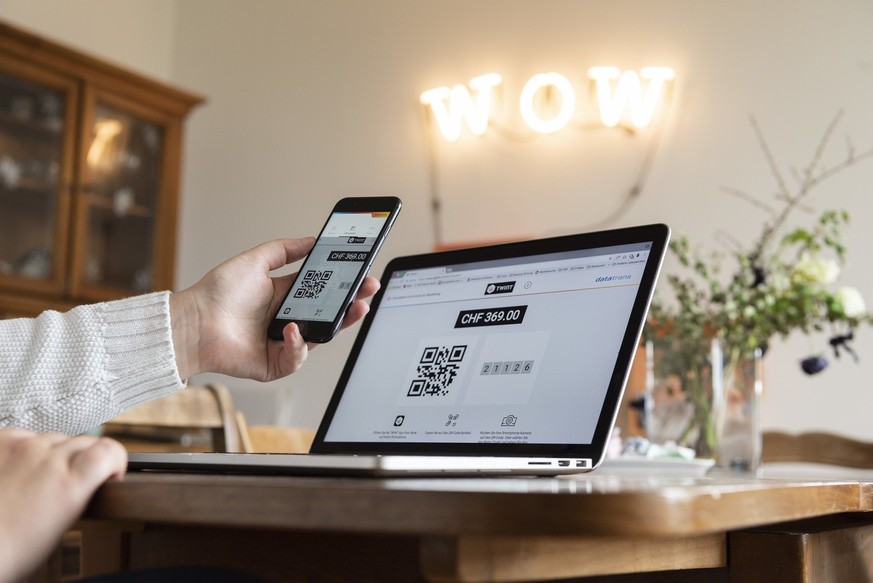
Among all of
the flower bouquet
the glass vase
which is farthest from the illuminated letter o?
the glass vase

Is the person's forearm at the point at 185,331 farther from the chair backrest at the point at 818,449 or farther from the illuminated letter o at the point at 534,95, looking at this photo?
the illuminated letter o at the point at 534,95

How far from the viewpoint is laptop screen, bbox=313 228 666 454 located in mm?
759

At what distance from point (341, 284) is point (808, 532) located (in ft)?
1.49

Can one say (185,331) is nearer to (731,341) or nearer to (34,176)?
(731,341)

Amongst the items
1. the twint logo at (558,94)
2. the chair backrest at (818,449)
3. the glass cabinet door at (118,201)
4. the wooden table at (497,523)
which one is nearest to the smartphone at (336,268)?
the wooden table at (497,523)

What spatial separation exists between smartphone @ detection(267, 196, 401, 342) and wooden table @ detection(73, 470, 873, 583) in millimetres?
239

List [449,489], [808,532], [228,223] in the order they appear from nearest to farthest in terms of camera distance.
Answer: [449,489] < [808,532] < [228,223]

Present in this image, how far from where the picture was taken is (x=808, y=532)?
2.27ft

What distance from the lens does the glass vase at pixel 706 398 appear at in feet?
5.53

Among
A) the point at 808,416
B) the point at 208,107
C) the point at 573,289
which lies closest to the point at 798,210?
the point at 808,416

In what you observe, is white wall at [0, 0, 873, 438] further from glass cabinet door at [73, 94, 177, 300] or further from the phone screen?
the phone screen

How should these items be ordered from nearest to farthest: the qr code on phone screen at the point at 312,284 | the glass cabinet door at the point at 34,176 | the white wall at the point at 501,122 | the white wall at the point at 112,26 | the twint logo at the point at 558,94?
the qr code on phone screen at the point at 312,284 < the white wall at the point at 501,122 < the twint logo at the point at 558,94 < the glass cabinet door at the point at 34,176 < the white wall at the point at 112,26

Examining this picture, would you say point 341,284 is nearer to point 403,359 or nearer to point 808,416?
point 403,359

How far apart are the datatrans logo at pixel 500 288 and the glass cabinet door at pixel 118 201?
122 inches
